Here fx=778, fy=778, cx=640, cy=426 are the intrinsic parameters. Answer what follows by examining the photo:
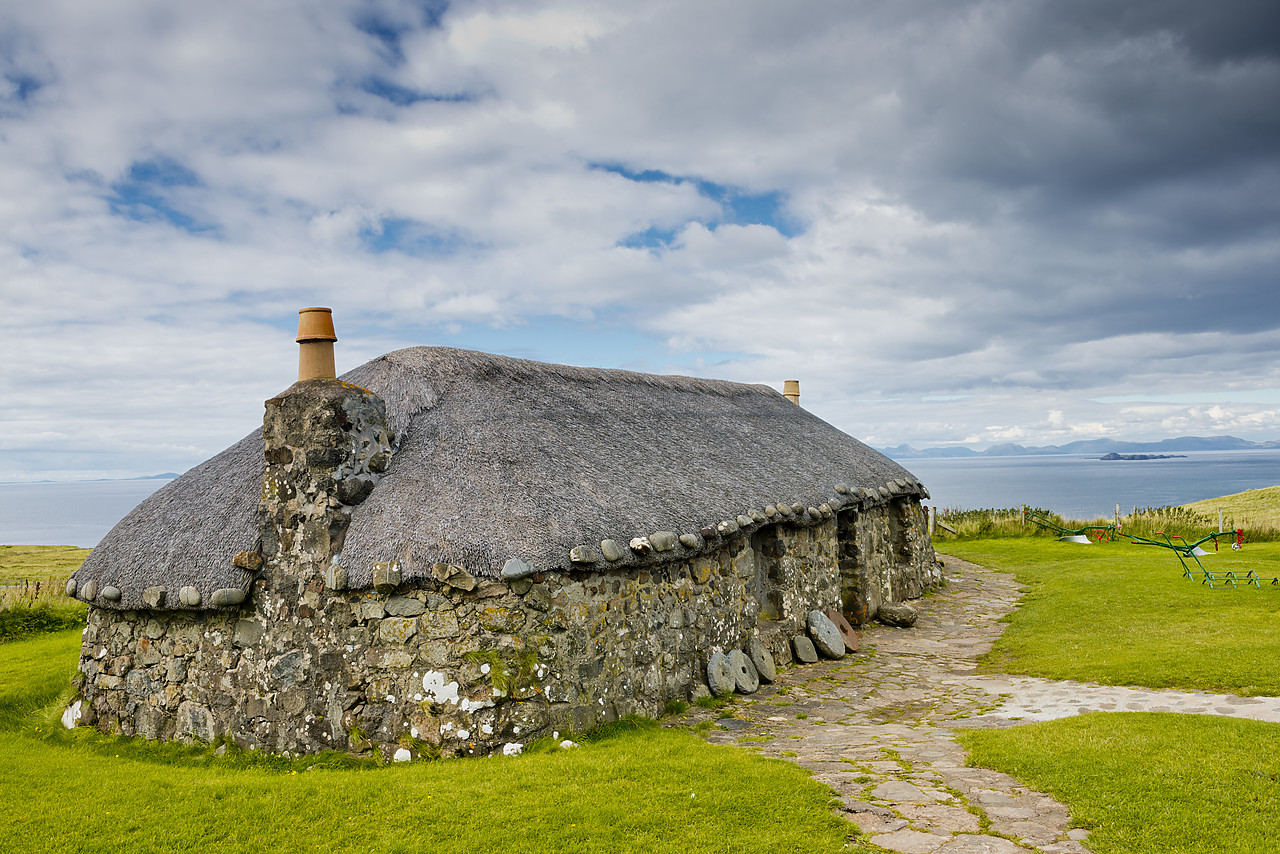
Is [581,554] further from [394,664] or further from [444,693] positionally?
[394,664]

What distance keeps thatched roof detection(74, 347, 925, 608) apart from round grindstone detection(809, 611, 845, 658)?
162 cm

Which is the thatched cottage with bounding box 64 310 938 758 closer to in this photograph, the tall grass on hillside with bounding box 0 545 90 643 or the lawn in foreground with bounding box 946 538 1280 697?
the lawn in foreground with bounding box 946 538 1280 697

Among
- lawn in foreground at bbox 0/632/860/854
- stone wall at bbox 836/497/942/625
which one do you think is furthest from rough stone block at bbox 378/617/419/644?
stone wall at bbox 836/497/942/625

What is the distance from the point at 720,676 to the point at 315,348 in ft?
21.1

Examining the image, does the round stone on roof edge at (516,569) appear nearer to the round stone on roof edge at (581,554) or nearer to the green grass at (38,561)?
the round stone on roof edge at (581,554)

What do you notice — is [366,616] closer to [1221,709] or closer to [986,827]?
[986,827]

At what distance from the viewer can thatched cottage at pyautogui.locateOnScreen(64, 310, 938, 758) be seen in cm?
764

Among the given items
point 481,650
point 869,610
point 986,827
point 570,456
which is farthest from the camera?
point 869,610

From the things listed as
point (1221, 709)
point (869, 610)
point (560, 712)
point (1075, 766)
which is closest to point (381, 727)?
point (560, 712)

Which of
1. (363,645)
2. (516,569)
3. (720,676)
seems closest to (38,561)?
(363,645)

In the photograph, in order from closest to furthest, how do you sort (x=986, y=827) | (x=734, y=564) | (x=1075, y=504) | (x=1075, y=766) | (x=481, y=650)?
(x=986, y=827) < (x=1075, y=766) < (x=481, y=650) < (x=734, y=564) < (x=1075, y=504)

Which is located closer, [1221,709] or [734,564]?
[1221,709]

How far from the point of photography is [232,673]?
8156 mm

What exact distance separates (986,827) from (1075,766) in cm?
147
